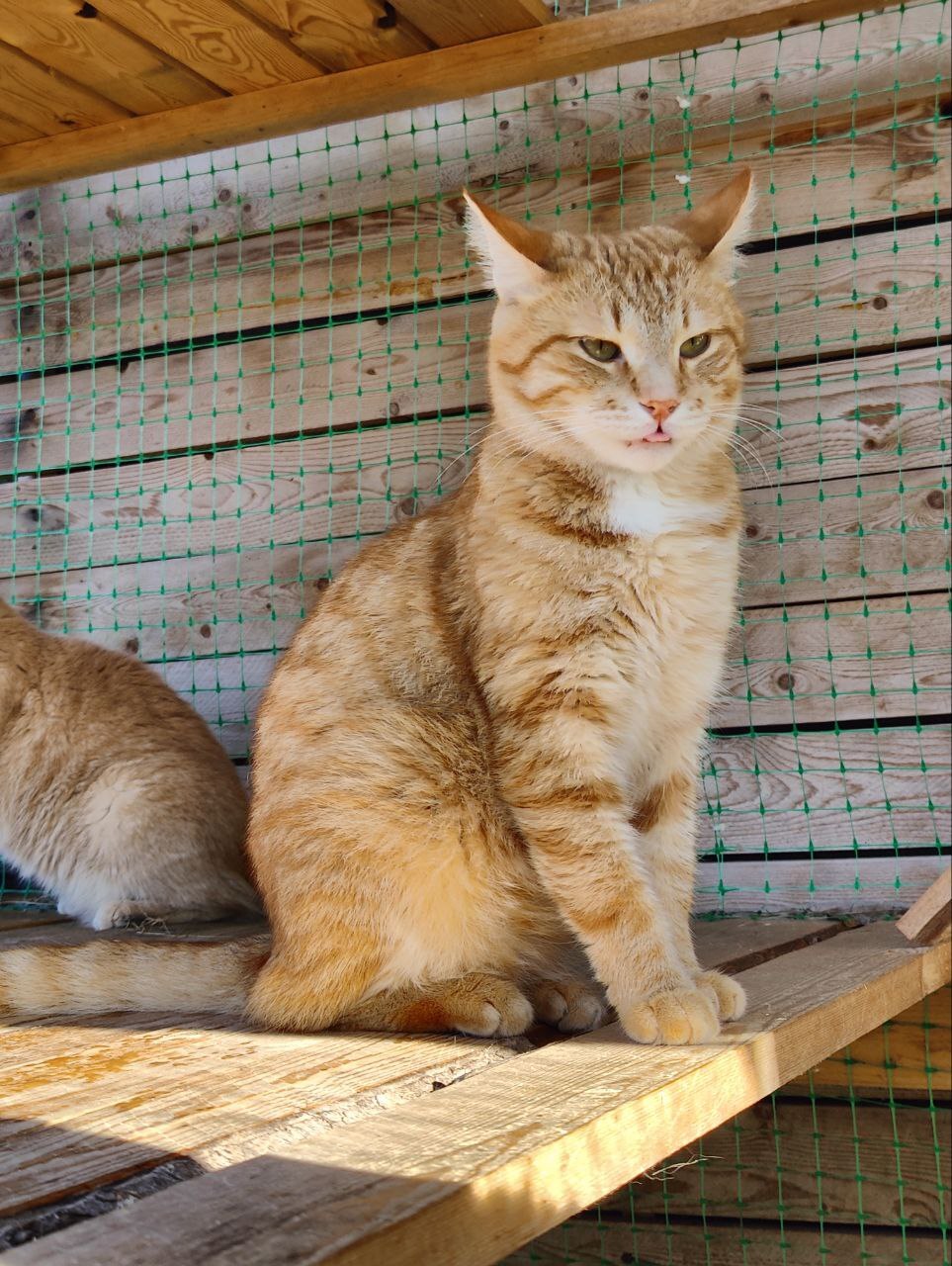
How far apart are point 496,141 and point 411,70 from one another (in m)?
0.54

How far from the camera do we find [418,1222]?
126 cm

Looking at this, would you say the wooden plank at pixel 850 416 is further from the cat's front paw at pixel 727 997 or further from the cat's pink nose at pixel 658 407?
the cat's front paw at pixel 727 997

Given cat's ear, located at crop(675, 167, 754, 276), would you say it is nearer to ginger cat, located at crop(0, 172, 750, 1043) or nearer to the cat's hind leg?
ginger cat, located at crop(0, 172, 750, 1043)

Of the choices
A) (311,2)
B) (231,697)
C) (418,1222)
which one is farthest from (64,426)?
(418,1222)

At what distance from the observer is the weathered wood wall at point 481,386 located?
3.32 metres

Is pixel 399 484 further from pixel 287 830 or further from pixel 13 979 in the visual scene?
pixel 13 979

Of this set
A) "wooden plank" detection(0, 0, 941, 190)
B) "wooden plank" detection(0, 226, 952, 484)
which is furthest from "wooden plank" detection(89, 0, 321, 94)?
"wooden plank" detection(0, 226, 952, 484)

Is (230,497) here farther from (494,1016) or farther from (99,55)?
(494,1016)

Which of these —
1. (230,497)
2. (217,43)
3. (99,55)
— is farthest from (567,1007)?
(99,55)

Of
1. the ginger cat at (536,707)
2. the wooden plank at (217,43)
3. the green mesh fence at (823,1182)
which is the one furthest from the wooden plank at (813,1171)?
the wooden plank at (217,43)

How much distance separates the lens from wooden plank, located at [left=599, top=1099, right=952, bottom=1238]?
3371mm

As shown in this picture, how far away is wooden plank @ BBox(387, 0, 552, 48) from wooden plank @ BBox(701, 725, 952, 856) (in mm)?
2015

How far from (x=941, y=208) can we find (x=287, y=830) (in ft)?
7.97

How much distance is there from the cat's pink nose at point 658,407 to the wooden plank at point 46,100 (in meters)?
2.13
